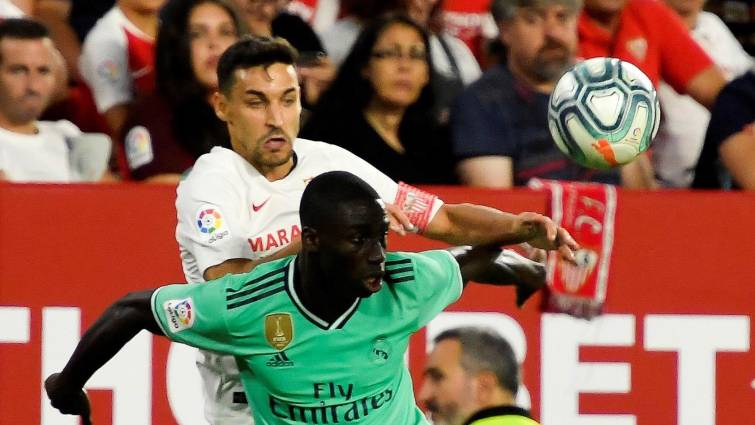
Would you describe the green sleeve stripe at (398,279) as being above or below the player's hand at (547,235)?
below

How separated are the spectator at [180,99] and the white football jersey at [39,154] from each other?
289 mm

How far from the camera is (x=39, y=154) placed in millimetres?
6797

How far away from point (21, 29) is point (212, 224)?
2.19m

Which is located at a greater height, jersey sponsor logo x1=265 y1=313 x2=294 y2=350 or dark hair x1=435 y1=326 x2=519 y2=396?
jersey sponsor logo x1=265 y1=313 x2=294 y2=350

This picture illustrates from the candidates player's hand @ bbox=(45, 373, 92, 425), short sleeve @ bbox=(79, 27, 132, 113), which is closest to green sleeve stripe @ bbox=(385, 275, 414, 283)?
player's hand @ bbox=(45, 373, 92, 425)

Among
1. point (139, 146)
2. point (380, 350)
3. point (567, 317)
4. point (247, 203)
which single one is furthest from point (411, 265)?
point (139, 146)

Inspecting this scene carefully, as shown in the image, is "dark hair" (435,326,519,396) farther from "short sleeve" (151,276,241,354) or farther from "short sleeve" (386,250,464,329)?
"short sleeve" (151,276,241,354)

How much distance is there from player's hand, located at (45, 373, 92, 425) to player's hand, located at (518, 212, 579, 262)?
4.73 ft

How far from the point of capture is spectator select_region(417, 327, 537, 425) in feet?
17.6

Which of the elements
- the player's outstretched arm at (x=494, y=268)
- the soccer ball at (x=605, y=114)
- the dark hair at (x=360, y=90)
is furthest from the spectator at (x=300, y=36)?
the player's outstretched arm at (x=494, y=268)

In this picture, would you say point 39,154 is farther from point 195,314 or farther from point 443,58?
point 195,314

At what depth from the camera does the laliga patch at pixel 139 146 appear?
22.0 feet

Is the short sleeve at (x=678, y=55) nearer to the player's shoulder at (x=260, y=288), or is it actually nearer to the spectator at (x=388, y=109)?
the spectator at (x=388, y=109)

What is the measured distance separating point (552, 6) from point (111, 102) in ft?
6.43
